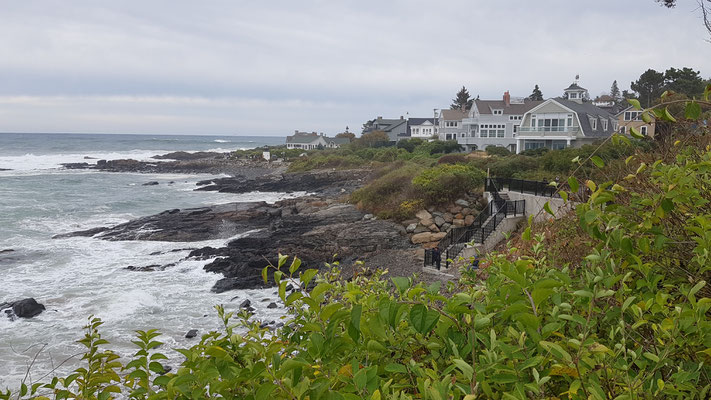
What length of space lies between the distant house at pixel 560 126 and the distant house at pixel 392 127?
46.1 metres

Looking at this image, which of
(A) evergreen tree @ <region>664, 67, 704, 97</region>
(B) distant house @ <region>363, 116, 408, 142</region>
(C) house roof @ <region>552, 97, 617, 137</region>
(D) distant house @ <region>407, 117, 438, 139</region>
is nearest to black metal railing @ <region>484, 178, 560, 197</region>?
(C) house roof @ <region>552, 97, 617, 137</region>

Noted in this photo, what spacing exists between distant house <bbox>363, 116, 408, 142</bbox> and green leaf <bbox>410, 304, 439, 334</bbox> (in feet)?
299

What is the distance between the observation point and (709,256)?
251 centimetres

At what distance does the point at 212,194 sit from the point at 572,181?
168 feet

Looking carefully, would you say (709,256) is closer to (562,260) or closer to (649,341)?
(649,341)

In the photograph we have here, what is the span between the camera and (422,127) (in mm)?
91375

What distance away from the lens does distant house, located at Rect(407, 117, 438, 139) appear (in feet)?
295

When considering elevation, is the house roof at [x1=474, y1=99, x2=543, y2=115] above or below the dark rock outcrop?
above

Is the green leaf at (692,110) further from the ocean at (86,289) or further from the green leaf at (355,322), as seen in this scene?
the ocean at (86,289)

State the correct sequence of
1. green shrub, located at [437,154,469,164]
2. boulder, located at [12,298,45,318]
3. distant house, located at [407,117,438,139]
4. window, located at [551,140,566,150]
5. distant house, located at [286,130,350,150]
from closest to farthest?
boulder, located at [12,298,45,318] → green shrub, located at [437,154,469,164] → window, located at [551,140,566,150] → distant house, located at [407,117,438,139] → distant house, located at [286,130,350,150]

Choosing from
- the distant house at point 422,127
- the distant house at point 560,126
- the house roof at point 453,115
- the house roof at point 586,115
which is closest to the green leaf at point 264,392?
the distant house at point 560,126

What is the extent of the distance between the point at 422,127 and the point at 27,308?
80662 mm

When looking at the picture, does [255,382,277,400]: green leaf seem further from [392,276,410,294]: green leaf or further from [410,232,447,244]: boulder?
[410,232,447,244]: boulder

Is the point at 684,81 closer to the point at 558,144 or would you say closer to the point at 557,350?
the point at 558,144
